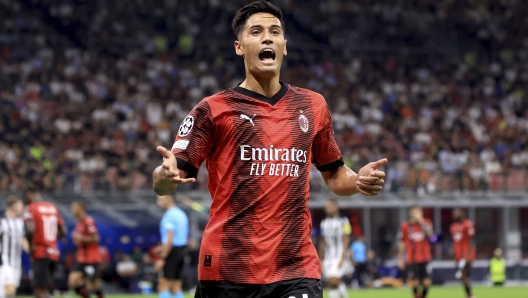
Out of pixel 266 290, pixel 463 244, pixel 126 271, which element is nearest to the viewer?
pixel 266 290

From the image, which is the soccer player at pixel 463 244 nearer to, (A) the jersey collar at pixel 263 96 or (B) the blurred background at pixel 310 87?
(B) the blurred background at pixel 310 87

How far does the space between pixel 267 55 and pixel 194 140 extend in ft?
1.97

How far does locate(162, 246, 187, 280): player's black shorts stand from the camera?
14836mm

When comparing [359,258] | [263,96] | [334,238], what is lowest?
[359,258]

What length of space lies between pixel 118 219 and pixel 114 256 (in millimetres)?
929

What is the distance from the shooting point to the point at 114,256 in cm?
2327

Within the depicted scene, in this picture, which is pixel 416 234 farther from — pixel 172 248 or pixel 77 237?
pixel 77 237

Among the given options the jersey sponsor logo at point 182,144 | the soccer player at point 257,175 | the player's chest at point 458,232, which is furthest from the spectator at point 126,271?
the jersey sponsor logo at point 182,144

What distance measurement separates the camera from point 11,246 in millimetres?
14867

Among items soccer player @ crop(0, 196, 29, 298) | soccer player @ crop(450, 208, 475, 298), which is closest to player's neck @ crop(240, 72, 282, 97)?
soccer player @ crop(0, 196, 29, 298)

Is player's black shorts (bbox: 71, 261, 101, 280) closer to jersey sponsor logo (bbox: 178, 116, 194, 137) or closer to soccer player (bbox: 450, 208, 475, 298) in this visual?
soccer player (bbox: 450, 208, 475, 298)

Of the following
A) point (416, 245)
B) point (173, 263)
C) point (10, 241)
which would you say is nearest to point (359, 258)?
point (416, 245)

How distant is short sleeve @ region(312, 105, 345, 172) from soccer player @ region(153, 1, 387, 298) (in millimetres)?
132

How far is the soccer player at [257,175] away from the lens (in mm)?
4934
